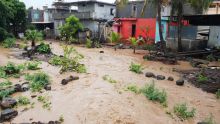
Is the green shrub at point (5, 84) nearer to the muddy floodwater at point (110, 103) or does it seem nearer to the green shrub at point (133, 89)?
the muddy floodwater at point (110, 103)

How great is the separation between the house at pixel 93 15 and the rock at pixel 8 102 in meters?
21.3

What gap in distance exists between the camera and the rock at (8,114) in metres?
6.99

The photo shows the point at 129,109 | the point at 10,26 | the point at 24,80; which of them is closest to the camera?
the point at 129,109

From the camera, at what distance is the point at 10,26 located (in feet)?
104

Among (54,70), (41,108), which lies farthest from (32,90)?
(54,70)

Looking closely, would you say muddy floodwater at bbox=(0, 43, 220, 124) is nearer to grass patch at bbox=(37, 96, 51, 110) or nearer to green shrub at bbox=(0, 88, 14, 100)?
grass patch at bbox=(37, 96, 51, 110)

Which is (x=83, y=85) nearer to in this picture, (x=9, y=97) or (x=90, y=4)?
(x=9, y=97)

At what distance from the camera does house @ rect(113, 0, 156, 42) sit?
26359mm

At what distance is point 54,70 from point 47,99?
4774 mm

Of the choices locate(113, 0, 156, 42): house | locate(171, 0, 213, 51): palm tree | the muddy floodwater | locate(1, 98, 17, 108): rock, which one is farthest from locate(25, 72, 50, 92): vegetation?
locate(113, 0, 156, 42): house

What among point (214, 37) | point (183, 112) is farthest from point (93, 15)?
point (183, 112)

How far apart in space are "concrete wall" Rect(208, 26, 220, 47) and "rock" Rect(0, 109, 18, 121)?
16.8 metres

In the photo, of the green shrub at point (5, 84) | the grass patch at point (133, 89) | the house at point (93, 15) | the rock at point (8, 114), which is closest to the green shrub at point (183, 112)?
the grass patch at point (133, 89)

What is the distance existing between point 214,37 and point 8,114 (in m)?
17.2
